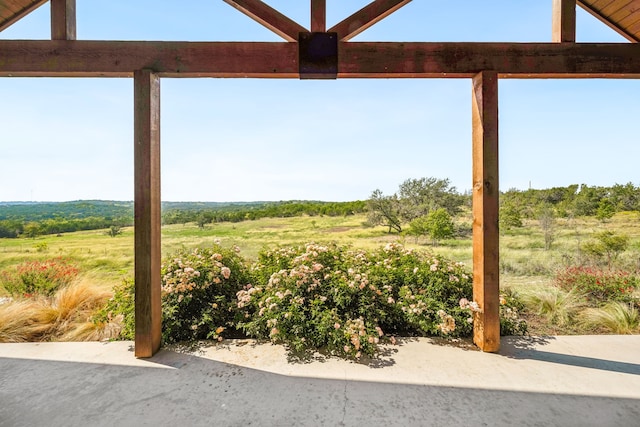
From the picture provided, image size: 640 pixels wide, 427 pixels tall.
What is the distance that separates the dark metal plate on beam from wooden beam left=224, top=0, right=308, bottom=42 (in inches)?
2.7

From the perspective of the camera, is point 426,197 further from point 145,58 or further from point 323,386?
point 145,58

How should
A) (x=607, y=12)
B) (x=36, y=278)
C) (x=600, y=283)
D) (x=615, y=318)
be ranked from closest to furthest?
(x=607, y=12)
(x=615, y=318)
(x=600, y=283)
(x=36, y=278)

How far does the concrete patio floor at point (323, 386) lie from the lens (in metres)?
1.46

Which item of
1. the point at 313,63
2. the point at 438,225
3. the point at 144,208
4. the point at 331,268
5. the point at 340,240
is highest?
the point at 313,63

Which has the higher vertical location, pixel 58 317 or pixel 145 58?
pixel 145 58

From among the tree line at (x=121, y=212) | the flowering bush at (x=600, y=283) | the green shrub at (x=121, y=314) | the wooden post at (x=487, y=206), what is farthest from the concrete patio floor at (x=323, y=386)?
the tree line at (x=121, y=212)

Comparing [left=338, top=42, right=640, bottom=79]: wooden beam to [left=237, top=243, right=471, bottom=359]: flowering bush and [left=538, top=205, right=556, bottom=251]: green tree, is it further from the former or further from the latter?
[left=538, top=205, right=556, bottom=251]: green tree

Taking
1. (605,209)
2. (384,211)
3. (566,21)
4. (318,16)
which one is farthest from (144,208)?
(605,209)

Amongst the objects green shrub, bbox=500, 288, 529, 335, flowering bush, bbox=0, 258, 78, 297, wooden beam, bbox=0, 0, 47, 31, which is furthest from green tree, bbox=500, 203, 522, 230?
flowering bush, bbox=0, 258, 78, 297

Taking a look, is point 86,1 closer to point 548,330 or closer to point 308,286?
point 308,286

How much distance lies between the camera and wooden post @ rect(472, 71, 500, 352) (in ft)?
6.78

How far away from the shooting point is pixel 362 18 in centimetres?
205

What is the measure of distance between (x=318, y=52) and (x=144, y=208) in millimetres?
1727

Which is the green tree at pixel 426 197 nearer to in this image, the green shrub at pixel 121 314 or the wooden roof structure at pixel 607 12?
the wooden roof structure at pixel 607 12
